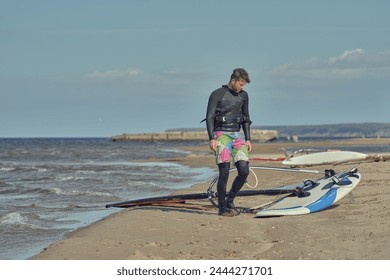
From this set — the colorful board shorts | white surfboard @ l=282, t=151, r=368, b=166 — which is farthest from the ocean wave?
white surfboard @ l=282, t=151, r=368, b=166

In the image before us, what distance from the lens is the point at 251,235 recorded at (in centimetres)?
911

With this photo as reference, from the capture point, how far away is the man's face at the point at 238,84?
10263mm

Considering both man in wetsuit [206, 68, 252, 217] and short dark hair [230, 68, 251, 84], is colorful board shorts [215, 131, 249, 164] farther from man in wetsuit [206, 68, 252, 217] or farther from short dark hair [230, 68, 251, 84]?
short dark hair [230, 68, 251, 84]

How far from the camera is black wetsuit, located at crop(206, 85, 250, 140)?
10.3m

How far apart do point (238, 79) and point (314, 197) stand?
6.56 ft

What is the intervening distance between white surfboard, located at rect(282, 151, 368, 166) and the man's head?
11.4m

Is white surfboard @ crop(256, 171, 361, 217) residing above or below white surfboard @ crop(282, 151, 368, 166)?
below

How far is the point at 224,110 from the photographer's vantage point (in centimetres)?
1041

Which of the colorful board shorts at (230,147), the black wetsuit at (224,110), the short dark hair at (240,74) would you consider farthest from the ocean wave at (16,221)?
the short dark hair at (240,74)

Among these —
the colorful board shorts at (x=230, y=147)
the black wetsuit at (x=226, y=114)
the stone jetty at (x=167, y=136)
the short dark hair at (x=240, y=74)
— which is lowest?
the colorful board shorts at (x=230, y=147)

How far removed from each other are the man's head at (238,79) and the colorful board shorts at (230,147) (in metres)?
0.61

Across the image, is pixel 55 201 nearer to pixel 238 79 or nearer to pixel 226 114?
pixel 226 114

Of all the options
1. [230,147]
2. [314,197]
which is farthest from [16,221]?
[314,197]

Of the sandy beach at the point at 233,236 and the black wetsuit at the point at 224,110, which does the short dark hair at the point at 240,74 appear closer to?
the black wetsuit at the point at 224,110
